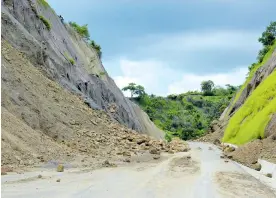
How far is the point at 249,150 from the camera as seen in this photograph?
3788 centimetres

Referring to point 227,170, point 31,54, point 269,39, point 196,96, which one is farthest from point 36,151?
point 196,96

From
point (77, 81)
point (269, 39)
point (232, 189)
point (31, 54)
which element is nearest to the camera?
point (232, 189)

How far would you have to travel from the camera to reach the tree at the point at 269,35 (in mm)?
88812

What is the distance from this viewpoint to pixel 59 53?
4916cm

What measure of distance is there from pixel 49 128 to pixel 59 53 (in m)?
17.8

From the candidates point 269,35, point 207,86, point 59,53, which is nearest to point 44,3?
point 59,53

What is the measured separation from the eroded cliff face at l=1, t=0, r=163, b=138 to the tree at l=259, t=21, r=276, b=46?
3561cm

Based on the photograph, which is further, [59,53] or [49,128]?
[59,53]

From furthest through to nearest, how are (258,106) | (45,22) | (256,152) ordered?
(258,106) → (45,22) → (256,152)

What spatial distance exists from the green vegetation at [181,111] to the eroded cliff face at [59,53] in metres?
58.0

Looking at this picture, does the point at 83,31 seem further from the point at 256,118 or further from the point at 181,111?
the point at 181,111

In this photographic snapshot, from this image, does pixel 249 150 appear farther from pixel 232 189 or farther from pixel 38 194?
pixel 38 194

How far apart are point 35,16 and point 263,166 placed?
2825cm

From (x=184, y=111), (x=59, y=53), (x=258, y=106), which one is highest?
(x=184, y=111)
